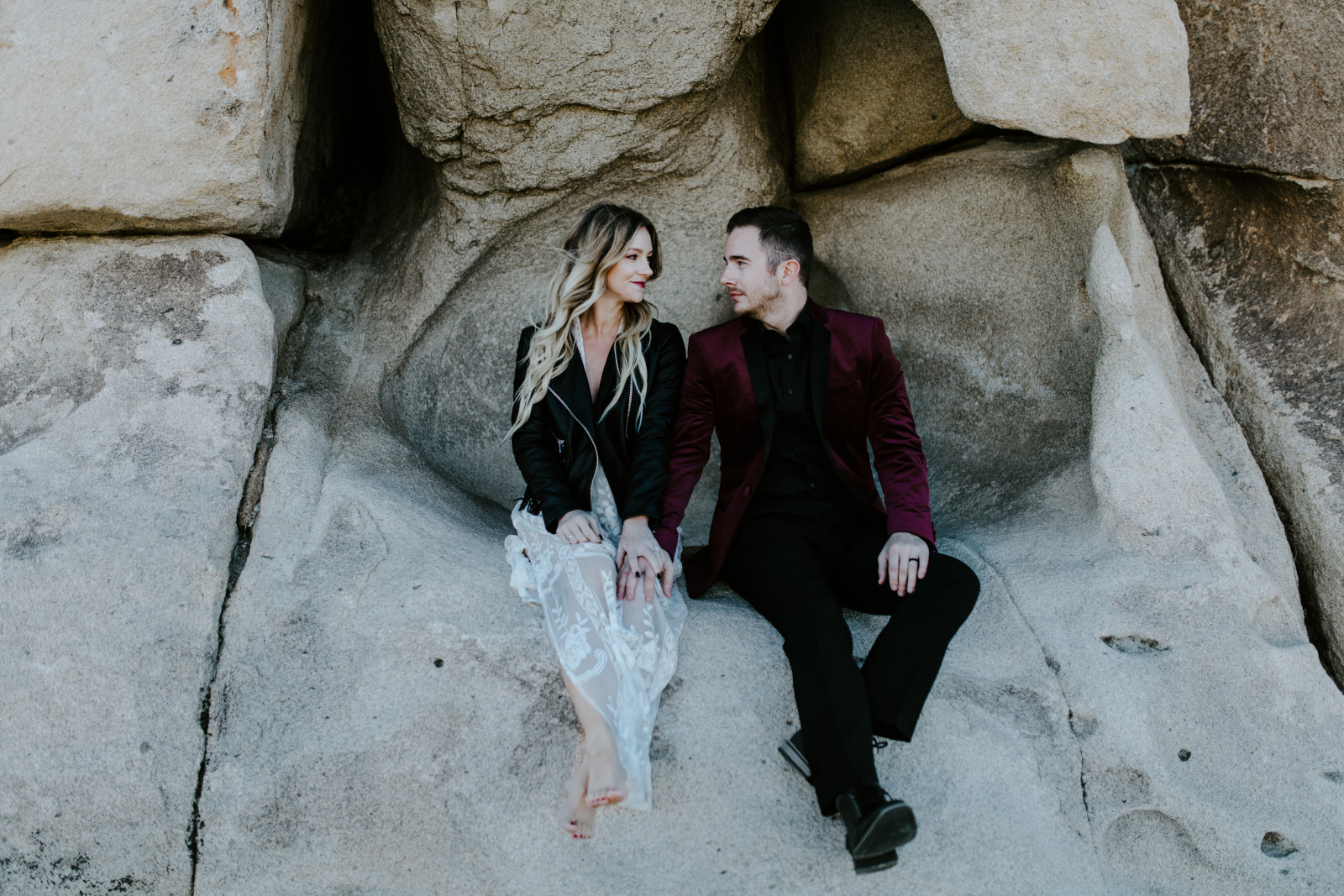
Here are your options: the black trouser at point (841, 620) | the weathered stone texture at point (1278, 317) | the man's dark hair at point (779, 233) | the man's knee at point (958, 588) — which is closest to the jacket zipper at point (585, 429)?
the black trouser at point (841, 620)

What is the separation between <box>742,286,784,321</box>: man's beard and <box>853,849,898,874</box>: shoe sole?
1.46 metres

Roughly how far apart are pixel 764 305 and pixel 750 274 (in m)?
0.10

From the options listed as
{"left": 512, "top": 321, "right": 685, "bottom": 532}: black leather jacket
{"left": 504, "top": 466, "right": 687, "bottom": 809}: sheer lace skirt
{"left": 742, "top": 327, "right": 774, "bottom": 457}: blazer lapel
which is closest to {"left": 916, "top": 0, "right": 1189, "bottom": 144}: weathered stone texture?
{"left": 742, "top": 327, "right": 774, "bottom": 457}: blazer lapel

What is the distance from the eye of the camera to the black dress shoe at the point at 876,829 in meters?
2.02

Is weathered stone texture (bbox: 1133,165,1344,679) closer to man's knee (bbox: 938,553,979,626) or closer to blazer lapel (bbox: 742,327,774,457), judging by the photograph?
man's knee (bbox: 938,553,979,626)

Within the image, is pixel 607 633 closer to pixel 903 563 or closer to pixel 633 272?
pixel 903 563

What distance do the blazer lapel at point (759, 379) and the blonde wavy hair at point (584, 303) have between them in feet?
0.98

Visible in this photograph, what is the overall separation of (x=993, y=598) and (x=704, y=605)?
77 cm

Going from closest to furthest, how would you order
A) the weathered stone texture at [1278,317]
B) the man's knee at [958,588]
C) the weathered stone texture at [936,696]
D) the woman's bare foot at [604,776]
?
the woman's bare foot at [604,776] < the weathered stone texture at [936,696] < the man's knee at [958,588] < the weathered stone texture at [1278,317]

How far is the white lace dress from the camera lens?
2.29 m

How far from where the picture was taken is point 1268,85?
320 cm

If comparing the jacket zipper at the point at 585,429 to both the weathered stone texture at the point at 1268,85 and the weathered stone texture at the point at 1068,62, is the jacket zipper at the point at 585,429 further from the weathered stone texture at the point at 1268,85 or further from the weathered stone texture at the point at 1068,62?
the weathered stone texture at the point at 1268,85

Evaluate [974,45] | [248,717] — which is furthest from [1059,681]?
[248,717]

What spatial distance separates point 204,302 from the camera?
2.93 meters
